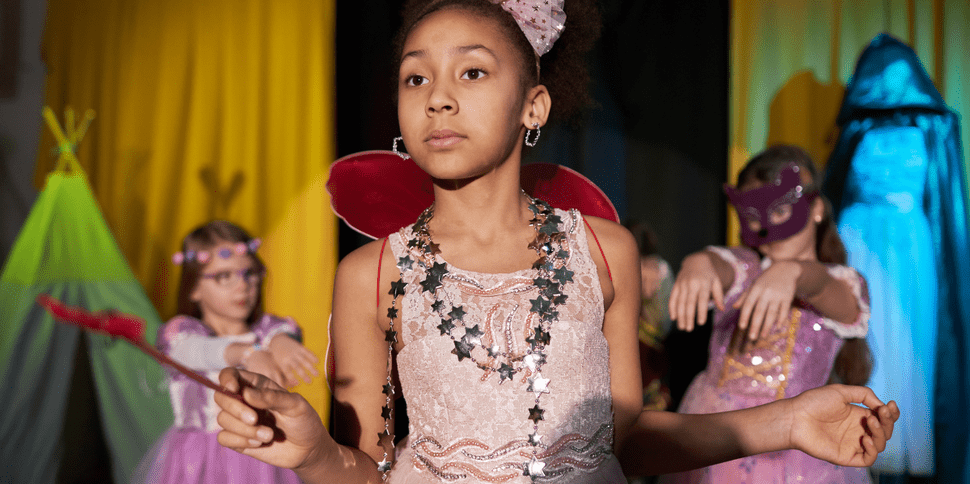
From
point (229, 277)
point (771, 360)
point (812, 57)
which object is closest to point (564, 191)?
point (771, 360)

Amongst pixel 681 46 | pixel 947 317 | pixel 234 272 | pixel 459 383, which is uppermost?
pixel 681 46

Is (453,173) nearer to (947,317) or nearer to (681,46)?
(681,46)

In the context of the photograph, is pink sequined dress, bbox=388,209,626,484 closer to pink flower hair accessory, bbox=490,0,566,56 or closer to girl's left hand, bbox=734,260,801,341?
pink flower hair accessory, bbox=490,0,566,56

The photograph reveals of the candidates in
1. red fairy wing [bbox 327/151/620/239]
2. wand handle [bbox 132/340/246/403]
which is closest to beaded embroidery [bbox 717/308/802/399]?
red fairy wing [bbox 327/151/620/239]

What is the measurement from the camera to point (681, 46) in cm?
355

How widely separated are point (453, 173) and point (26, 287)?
3127 mm

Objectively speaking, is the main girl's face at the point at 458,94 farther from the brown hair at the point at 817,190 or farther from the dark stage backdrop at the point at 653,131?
the dark stage backdrop at the point at 653,131

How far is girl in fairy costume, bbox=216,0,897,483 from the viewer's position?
991 mm

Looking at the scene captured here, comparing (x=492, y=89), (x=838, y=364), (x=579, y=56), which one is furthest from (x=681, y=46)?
(x=492, y=89)

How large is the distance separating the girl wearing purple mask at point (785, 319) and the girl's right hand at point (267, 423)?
3.74ft

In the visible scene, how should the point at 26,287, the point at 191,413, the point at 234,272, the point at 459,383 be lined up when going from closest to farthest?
the point at 459,383 < the point at 191,413 < the point at 234,272 < the point at 26,287

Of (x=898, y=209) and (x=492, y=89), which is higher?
(x=492, y=89)

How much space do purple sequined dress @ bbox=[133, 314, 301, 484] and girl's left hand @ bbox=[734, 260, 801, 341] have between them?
202cm

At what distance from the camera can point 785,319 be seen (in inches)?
71.8
